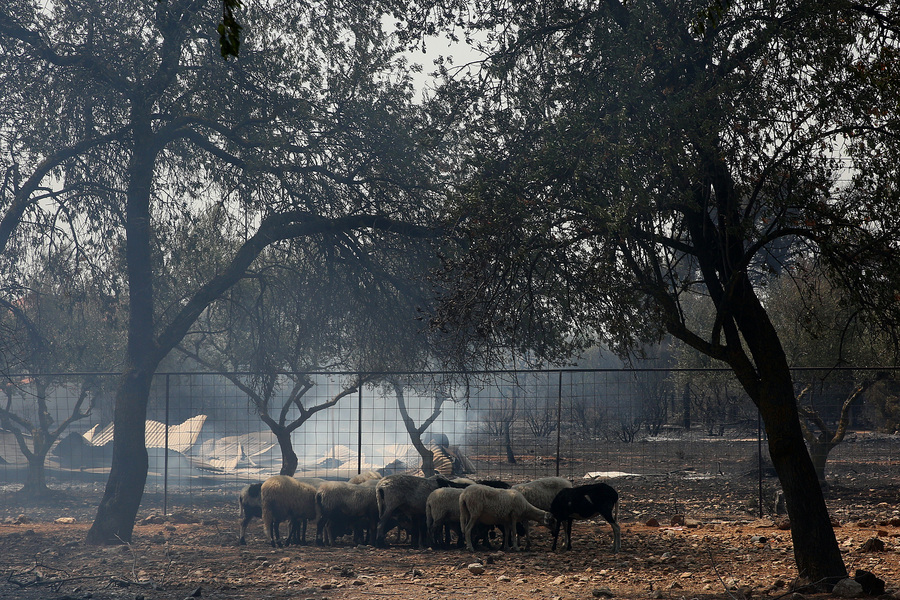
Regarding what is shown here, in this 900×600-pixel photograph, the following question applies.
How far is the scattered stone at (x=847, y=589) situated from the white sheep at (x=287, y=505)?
722cm

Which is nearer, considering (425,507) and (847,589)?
(847,589)

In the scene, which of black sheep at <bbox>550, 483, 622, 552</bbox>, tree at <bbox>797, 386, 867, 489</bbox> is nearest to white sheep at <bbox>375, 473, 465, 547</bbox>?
black sheep at <bbox>550, 483, 622, 552</bbox>

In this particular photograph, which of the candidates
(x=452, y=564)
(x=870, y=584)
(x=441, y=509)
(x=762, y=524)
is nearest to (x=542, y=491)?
(x=441, y=509)

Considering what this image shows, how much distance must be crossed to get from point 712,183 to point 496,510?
16.8 ft

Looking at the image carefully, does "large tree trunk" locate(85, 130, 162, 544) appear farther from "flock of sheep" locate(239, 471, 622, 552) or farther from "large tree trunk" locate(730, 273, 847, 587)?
"large tree trunk" locate(730, 273, 847, 587)

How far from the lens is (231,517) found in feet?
47.4

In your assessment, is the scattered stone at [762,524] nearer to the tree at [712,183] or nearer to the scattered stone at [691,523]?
the scattered stone at [691,523]

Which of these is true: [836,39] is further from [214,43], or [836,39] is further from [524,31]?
[214,43]

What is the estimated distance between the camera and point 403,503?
10.8m

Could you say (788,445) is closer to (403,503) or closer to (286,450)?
(403,503)

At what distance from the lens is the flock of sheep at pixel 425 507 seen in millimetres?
9961

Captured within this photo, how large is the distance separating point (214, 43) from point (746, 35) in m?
7.80

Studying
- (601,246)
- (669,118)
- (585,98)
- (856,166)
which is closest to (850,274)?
(856,166)

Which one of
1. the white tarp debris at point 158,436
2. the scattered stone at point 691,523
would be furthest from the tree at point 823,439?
the white tarp debris at point 158,436
